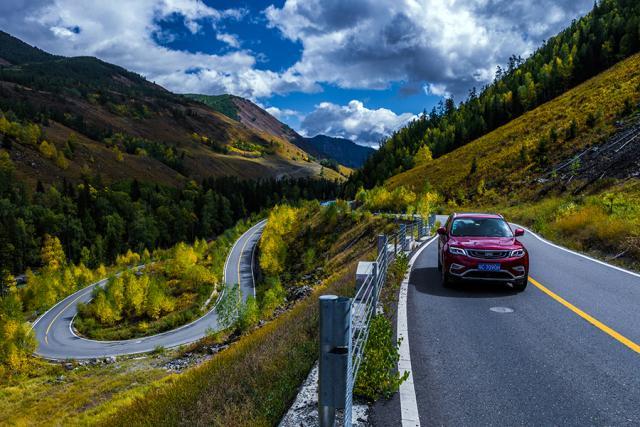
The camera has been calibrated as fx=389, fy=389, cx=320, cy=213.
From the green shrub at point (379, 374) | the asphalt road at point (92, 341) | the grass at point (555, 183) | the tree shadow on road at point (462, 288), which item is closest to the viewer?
the green shrub at point (379, 374)

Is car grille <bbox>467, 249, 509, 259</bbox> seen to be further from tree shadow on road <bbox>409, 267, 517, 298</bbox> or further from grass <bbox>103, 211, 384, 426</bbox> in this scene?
grass <bbox>103, 211, 384, 426</bbox>

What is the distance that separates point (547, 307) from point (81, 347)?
190ft

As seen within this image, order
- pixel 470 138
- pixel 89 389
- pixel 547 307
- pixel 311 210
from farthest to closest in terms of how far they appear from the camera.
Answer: pixel 470 138 → pixel 311 210 → pixel 89 389 → pixel 547 307

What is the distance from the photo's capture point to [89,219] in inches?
4459

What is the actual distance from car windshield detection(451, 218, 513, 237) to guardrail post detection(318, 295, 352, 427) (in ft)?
27.9

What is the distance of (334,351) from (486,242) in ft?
26.1

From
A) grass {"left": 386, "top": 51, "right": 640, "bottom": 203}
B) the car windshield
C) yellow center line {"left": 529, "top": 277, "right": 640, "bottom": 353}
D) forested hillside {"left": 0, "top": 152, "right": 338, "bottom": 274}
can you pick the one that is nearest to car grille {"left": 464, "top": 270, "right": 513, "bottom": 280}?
yellow center line {"left": 529, "top": 277, "right": 640, "bottom": 353}

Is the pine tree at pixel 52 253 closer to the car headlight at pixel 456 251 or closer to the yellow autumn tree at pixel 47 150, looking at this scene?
the yellow autumn tree at pixel 47 150

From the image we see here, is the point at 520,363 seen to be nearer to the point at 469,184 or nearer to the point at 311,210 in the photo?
the point at 469,184

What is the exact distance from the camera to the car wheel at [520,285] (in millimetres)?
9655

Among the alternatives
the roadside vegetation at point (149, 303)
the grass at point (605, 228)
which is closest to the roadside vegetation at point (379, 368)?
the grass at point (605, 228)

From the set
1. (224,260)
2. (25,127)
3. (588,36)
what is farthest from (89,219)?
(588,36)

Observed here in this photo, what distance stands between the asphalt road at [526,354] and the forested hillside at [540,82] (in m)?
95.9

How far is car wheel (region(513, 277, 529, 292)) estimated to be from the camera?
965 centimetres
